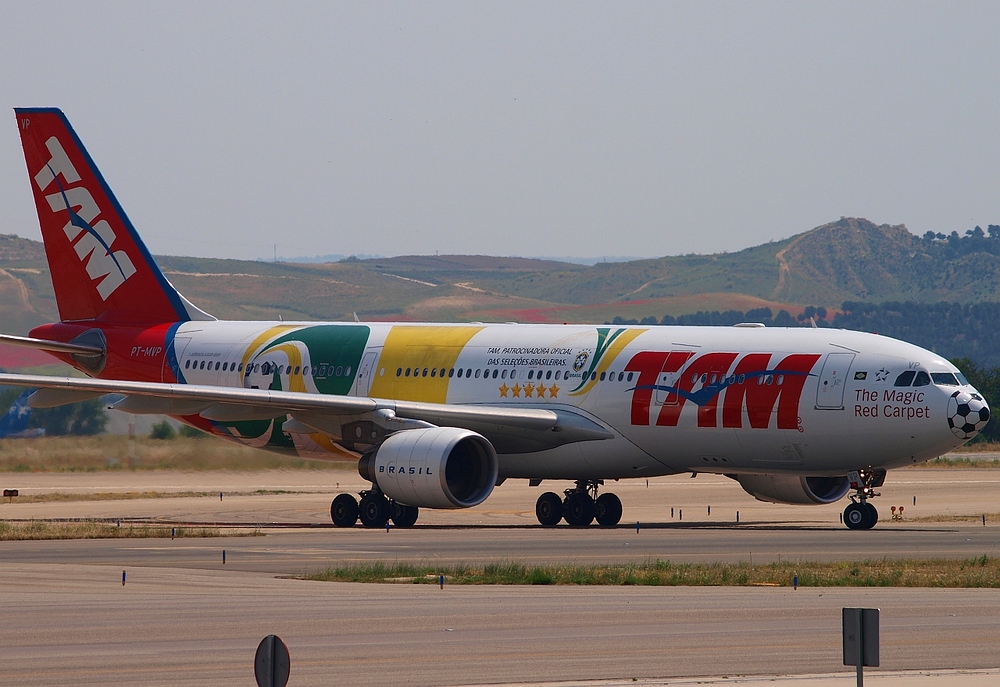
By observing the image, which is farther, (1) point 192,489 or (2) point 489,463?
(1) point 192,489

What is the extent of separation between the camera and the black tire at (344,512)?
3547cm

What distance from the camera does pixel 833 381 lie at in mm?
31750

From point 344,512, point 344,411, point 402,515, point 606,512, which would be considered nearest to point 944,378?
point 606,512

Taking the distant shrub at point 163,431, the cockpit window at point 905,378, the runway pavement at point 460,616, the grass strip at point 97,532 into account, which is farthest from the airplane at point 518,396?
the distant shrub at point 163,431

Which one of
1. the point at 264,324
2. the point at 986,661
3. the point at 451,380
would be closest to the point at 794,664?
the point at 986,661

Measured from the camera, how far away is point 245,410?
35.3 meters

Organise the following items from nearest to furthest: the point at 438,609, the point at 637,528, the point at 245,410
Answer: the point at 438,609, the point at 637,528, the point at 245,410

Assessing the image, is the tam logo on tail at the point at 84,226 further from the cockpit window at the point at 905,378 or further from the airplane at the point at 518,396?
the cockpit window at the point at 905,378

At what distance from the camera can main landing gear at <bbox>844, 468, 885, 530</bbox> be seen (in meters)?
32.5

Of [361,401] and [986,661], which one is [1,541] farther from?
[986,661]

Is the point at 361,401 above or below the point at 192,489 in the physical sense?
above

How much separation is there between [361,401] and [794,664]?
20627mm

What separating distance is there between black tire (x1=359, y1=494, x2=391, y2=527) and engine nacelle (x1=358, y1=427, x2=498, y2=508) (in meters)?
0.79

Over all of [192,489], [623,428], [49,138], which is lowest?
[192,489]
